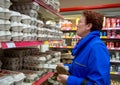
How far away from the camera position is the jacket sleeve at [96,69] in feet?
5.66

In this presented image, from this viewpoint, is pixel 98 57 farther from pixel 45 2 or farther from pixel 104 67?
pixel 45 2

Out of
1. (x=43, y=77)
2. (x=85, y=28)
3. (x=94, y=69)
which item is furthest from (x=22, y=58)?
(x=94, y=69)

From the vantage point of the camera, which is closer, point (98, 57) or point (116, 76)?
point (98, 57)

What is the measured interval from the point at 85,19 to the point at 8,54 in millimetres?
1035

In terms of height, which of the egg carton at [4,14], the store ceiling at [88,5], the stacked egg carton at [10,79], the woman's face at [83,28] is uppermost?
the store ceiling at [88,5]

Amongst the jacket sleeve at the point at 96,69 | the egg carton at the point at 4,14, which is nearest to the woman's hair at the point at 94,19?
the jacket sleeve at the point at 96,69

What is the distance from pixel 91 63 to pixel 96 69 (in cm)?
8

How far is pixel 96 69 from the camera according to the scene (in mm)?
1730

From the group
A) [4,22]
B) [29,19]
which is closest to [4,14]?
[4,22]

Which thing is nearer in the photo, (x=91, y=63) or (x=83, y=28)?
(x=91, y=63)

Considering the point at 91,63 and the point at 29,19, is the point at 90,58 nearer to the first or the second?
the point at 91,63

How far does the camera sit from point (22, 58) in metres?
2.49

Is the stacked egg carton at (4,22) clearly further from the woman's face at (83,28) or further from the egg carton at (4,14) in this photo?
the woman's face at (83,28)

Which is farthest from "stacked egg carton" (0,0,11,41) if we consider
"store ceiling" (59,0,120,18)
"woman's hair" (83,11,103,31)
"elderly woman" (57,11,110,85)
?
"store ceiling" (59,0,120,18)
